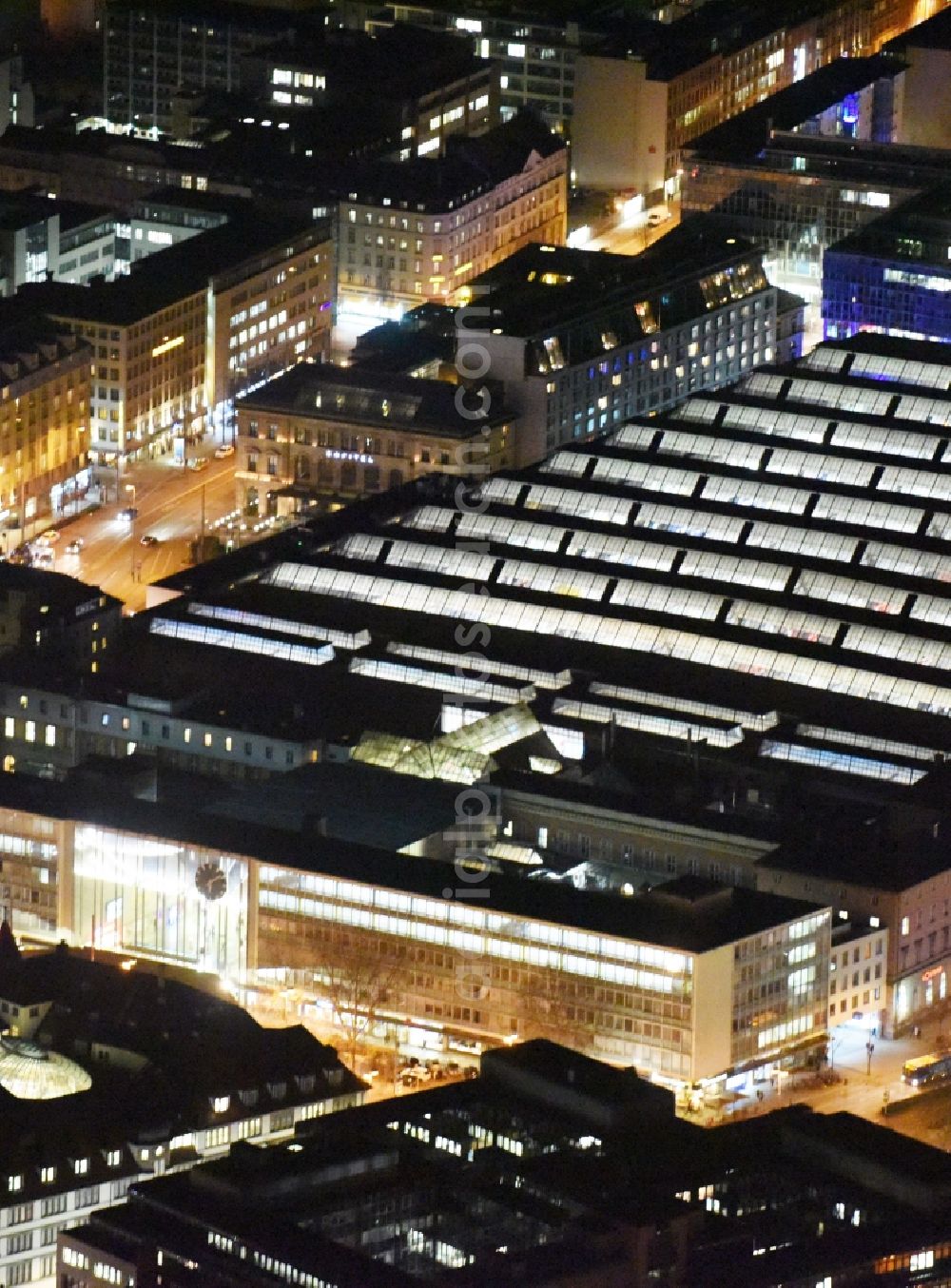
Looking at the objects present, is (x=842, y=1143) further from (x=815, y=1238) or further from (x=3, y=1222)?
(x=3, y=1222)

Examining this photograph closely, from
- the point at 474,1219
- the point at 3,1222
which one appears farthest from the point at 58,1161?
the point at 474,1219

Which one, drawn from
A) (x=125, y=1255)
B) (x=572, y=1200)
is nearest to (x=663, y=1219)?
(x=572, y=1200)

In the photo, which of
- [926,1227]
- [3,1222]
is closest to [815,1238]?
[926,1227]

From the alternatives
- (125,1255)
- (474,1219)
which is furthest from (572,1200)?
(125,1255)

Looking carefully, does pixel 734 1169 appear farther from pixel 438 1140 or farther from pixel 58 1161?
pixel 58 1161

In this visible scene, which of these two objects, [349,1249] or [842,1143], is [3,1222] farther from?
[842,1143]
